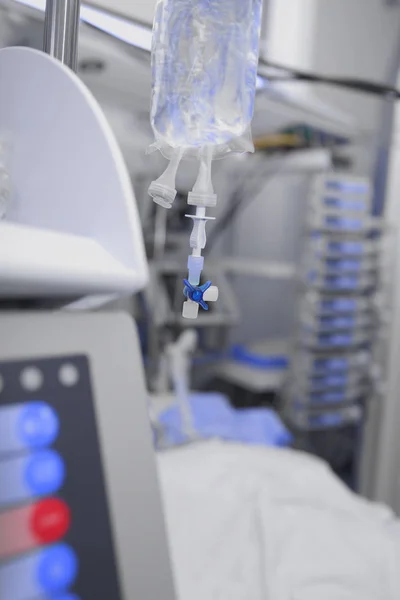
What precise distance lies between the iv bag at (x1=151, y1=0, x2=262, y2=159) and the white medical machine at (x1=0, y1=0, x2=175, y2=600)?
6 centimetres

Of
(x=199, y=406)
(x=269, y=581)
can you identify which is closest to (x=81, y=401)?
(x=269, y=581)

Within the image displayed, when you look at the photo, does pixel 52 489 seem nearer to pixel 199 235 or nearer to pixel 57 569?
pixel 57 569

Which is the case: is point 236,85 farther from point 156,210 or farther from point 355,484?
point 355,484

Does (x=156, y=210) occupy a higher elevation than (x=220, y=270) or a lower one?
higher

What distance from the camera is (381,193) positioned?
8.20ft

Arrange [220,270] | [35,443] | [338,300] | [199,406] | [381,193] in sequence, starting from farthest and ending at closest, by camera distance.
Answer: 1. [220,270]
2. [381,193]
3. [338,300]
4. [199,406]
5. [35,443]

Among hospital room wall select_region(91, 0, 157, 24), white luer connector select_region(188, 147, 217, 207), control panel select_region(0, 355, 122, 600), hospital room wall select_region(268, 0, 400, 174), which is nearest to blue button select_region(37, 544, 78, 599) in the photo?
control panel select_region(0, 355, 122, 600)

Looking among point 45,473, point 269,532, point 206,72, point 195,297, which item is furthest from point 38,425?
point 269,532

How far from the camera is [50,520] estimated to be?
329mm

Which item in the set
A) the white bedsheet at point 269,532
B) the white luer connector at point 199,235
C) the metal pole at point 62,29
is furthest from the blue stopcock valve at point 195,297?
the white bedsheet at point 269,532

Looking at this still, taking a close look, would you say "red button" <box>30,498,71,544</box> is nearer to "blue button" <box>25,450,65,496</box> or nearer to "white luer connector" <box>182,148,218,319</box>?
"blue button" <box>25,450,65,496</box>

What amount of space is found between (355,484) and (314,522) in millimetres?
1830

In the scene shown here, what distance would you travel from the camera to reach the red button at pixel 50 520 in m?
0.32

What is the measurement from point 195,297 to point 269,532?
0.57 metres
